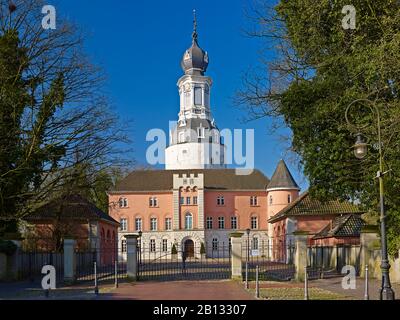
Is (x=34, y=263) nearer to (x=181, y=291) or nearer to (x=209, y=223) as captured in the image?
(x=181, y=291)

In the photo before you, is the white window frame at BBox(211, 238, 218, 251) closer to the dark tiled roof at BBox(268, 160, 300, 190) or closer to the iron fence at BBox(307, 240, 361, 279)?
the dark tiled roof at BBox(268, 160, 300, 190)

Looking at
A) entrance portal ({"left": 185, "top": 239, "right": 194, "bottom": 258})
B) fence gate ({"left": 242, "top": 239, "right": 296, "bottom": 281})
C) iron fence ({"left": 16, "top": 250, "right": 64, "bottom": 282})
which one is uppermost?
iron fence ({"left": 16, "top": 250, "right": 64, "bottom": 282})

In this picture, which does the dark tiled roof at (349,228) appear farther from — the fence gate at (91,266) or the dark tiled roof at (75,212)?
the dark tiled roof at (75,212)

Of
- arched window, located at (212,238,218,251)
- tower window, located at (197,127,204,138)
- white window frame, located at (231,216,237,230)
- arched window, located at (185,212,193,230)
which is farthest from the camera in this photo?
tower window, located at (197,127,204,138)

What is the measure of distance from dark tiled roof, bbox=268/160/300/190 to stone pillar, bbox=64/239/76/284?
159 ft

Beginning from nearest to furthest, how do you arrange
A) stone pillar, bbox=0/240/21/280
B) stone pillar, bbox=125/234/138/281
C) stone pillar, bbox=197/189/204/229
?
stone pillar, bbox=125/234/138/281
stone pillar, bbox=0/240/21/280
stone pillar, bbox=197/189/204/229

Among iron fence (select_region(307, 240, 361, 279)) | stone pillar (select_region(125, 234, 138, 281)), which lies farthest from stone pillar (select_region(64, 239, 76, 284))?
iron fence (select_region(307, 240, 361, 279))

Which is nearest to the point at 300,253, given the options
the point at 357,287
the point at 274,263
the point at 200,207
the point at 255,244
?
the point at 357,287

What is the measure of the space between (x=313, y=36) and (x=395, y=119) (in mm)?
5621

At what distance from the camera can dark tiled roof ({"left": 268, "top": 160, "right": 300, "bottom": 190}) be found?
72.2m

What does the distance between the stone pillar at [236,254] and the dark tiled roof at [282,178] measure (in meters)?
45.6

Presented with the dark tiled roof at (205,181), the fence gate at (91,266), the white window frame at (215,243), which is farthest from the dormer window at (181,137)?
the fence gate at (91,266)

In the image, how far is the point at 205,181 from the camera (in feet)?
273

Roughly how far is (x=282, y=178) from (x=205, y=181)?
14290 millimetres
